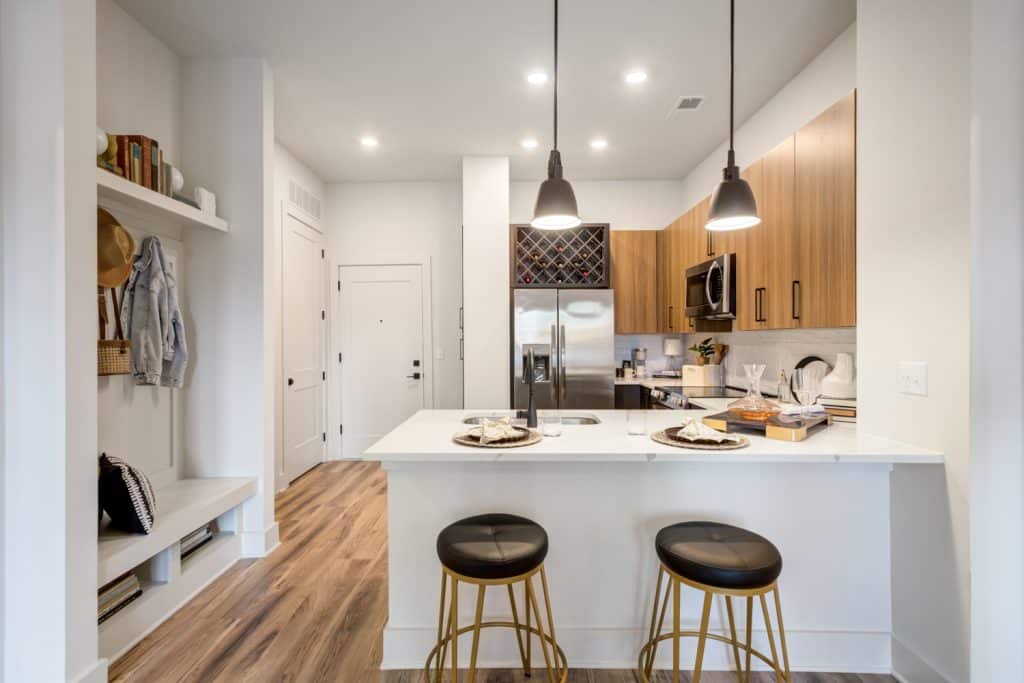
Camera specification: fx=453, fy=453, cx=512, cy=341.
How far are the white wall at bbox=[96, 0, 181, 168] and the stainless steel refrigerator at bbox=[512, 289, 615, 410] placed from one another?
2603 millimetres

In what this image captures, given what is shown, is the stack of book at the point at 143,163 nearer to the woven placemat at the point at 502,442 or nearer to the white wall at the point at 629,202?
the woven placemat at the point at 502,442

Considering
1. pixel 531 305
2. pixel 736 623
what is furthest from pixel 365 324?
pixel 736 623

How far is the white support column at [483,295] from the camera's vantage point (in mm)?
4102

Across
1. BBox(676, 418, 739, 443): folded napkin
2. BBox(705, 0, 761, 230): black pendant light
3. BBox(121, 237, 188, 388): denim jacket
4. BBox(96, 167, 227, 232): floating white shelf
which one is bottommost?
BBox(676, 418, 739, 443): folded napkin

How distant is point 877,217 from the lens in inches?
68.7

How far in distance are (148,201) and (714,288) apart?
3.26 metres

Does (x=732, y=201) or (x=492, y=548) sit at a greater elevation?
(x=732, y=201)

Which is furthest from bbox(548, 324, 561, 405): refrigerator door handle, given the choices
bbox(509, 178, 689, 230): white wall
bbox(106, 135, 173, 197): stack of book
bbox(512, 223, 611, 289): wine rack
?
bbox(106, 135, 173, 197): stack of book

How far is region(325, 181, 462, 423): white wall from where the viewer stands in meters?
4.75

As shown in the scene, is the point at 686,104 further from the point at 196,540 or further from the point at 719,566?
the point at 196,540

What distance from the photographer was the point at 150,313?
2285mm

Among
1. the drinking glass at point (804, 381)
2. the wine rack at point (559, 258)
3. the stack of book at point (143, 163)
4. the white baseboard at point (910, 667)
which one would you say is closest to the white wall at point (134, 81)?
the stack of book at point (143, 163)

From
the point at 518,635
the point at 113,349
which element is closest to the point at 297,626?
the point at 518,635

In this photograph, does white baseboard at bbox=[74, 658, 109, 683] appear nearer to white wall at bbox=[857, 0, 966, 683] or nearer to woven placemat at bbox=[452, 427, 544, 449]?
woven placemat at bbox=[452, 427, 544, 449]
